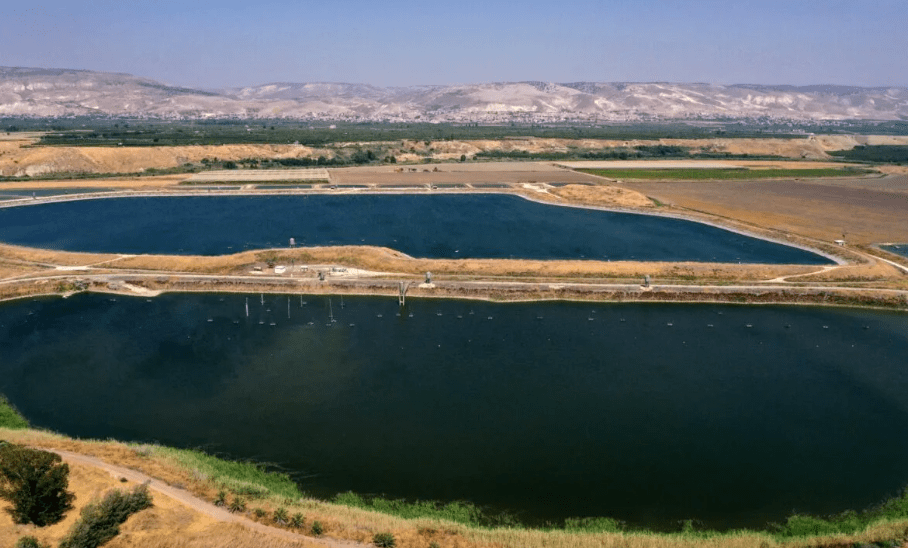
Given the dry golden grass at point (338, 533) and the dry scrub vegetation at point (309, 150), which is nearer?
the dry golden grass at point (338, 533)

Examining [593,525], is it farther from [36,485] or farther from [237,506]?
[36,485]

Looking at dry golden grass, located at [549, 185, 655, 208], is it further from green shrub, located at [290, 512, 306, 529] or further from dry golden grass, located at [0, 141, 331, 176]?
green shrub, located at [290, 512, 306, 529]

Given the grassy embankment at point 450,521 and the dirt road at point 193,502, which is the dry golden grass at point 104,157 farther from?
the dirt road at point 193,502

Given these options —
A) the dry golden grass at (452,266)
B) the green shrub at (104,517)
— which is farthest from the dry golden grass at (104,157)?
the green shrub at (104,517)

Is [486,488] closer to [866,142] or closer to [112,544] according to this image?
[112,544]

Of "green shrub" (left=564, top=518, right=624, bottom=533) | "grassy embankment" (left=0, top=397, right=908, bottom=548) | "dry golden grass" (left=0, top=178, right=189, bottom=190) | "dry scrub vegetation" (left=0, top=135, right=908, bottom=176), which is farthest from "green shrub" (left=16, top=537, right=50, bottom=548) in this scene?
"dry scrub vegetation" (left=0, top=135, right=908, bottom=176)

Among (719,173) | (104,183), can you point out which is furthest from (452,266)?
(719,173)
